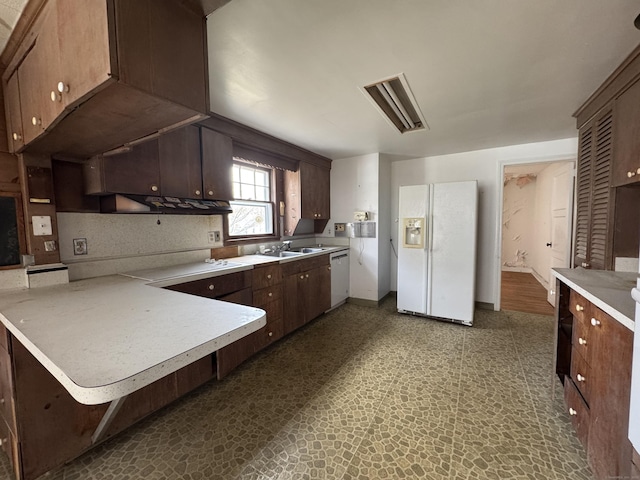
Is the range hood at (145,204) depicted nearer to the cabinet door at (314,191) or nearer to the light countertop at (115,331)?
the light countertop at (115,331)

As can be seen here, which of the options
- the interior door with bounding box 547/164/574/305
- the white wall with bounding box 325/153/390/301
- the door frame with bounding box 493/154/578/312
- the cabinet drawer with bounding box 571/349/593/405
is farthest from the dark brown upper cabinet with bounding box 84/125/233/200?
the interior door with bounding box 547/164/574/305

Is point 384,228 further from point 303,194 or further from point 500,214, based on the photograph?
point 500,214

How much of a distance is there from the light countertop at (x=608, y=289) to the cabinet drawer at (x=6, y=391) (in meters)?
2.73

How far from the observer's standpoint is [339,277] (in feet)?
12.5

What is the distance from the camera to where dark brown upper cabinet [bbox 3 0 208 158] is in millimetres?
814

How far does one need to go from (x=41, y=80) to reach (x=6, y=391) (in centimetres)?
156

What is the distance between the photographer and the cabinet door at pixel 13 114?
54.2 inches

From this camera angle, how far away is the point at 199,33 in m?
1.02

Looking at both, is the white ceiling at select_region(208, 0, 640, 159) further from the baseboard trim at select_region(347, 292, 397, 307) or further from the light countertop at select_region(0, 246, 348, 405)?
the baseboard trim at select_region(347, 292, 397, 307)

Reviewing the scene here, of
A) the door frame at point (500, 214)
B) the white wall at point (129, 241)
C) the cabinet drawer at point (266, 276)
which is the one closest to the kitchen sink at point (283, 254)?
the cabinet drawer at point (266, 276)

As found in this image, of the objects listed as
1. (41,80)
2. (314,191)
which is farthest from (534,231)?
(41,80)

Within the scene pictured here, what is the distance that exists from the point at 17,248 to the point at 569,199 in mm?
5489

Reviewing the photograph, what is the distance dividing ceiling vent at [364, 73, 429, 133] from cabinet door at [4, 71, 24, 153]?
2.08 meters

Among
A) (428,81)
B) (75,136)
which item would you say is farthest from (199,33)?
(428,81)
